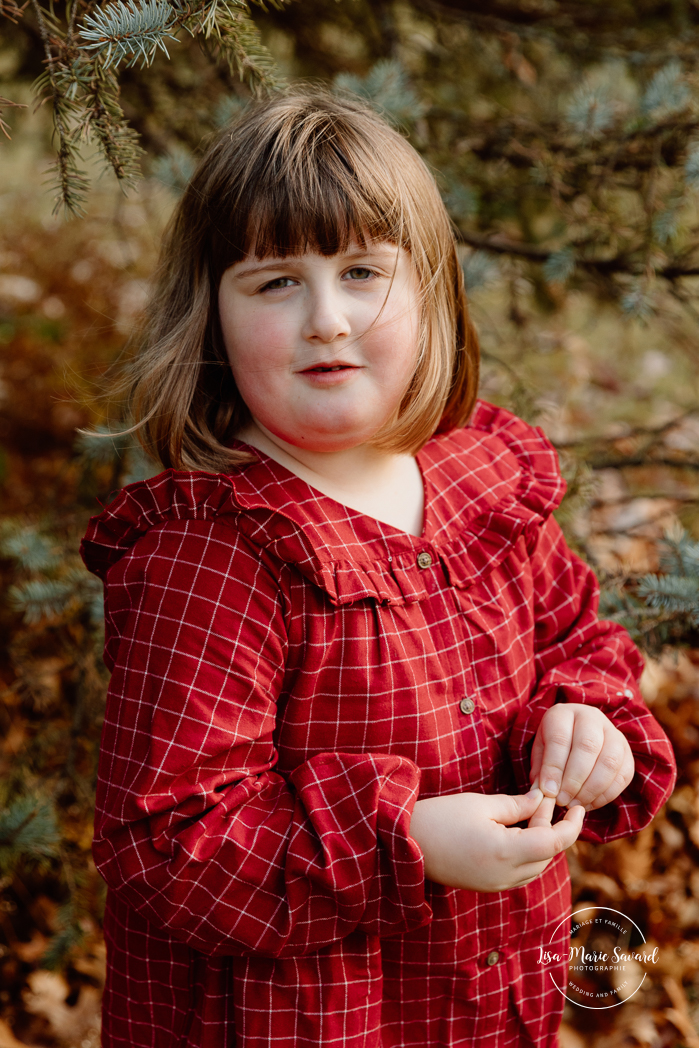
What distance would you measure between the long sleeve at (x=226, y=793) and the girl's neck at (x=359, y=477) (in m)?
0.19

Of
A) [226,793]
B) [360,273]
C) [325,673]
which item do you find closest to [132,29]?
[360,273]

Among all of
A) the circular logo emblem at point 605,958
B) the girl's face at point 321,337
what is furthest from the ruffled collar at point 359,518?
the circular logo emblem at point 605,958

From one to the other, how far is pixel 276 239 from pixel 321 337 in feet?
0.50

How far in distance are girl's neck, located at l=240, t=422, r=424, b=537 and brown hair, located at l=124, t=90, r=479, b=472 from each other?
4cm

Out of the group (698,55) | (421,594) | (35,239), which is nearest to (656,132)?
(698,55)

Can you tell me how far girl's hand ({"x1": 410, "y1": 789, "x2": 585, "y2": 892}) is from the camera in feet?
3.49

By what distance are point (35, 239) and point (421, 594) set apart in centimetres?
317

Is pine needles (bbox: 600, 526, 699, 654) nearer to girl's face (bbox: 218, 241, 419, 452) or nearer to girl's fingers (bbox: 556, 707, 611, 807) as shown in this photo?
girl's fingers (bbox: 556, 707, 611, 807)

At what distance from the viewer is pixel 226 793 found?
107cm

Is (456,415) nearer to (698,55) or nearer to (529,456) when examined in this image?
(529,456)

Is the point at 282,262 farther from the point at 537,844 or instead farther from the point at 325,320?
the point at 537,844

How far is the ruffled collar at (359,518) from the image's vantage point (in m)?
1.12

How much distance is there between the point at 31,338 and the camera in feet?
10.5

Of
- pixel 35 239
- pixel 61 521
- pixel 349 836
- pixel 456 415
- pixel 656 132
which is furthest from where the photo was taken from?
pixel 35 239
